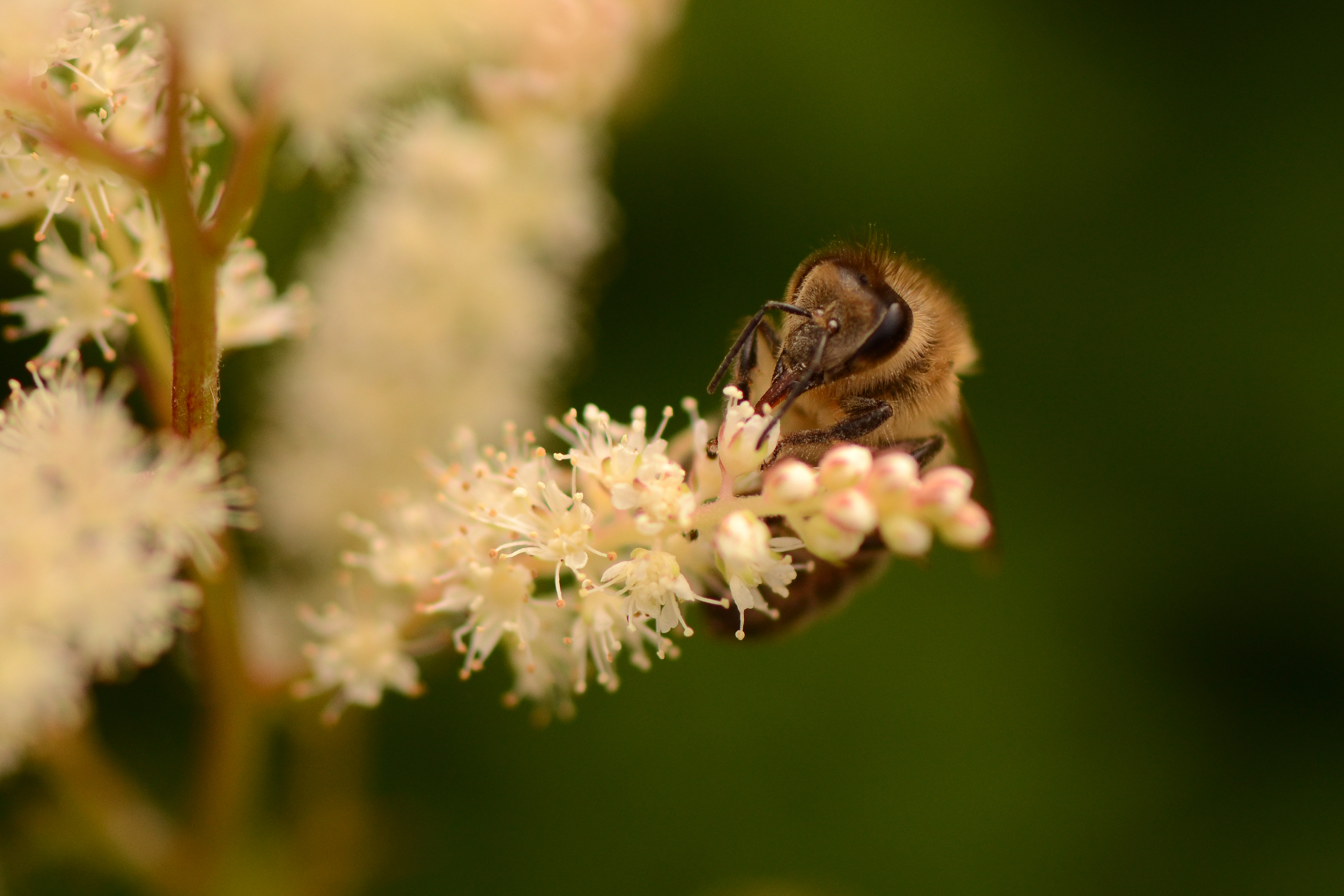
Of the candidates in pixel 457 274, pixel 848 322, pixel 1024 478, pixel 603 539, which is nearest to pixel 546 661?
pixel 603 539

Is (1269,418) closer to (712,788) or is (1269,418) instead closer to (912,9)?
(912,9)

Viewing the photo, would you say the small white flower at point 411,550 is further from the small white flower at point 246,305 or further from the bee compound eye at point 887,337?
the bee compound eye at point 887,337

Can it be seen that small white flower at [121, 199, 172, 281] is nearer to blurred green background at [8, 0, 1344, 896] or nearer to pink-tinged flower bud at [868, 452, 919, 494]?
pink-tinged flower bud at [868, 452, 919, 494]

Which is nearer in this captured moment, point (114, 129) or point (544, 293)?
point (114, 129)

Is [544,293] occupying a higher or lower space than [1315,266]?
lower

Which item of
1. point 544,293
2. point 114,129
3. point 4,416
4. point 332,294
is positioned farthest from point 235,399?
point 4,416

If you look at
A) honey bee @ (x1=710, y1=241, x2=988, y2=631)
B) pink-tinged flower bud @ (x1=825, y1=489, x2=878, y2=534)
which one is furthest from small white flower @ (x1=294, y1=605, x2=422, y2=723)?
pink-tinged flower bud @ (x1=825, y1=489, x2=878, y2=534)
